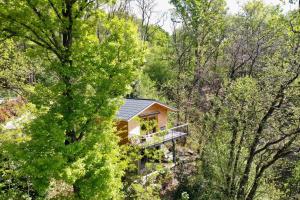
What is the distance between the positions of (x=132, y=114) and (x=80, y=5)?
44.7ft

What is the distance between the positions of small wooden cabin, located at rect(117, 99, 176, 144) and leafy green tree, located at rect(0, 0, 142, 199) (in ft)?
33.9

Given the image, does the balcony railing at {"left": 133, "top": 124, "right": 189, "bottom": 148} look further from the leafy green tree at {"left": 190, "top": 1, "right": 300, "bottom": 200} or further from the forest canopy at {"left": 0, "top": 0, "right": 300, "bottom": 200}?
the leafy green tree at {"left": 190, "top": 1, "right": 300, "bottom": 200}

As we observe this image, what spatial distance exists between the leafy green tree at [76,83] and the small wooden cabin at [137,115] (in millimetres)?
10332

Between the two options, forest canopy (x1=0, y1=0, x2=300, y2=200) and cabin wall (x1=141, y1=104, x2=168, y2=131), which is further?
cabin wall (x1=141, y1=104, x2=168, y2=131)

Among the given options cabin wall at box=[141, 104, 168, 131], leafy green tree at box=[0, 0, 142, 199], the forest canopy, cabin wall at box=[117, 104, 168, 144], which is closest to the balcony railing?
cabin wall at box=[117, 104, 168, 144]

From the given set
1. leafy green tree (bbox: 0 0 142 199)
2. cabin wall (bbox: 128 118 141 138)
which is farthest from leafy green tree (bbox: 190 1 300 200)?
leafy green tree (bbox: 0 0 142 199)

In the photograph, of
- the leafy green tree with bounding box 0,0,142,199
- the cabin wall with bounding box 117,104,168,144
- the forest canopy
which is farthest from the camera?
the cabin wall with bounding box 117,104,168,144

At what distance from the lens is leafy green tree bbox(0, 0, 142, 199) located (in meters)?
9.62

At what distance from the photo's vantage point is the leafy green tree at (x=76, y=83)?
9.62m

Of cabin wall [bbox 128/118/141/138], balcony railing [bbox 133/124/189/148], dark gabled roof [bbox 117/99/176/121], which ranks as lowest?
balcony railing [bbox 133/124/189/148]

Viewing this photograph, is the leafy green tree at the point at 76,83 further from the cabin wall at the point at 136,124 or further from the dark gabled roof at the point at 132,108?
the cabin wall at the point at 136,124

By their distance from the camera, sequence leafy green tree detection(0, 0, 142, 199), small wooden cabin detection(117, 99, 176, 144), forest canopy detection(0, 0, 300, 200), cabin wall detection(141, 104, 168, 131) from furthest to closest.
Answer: cabin wall detection(141, 104, 168, 131) < small wooden cabin detection(117, 99, 176, 144) < forest canopy detection(0, 0, 300, 200) < leafy green tree detection(0, 0, 142, 199)

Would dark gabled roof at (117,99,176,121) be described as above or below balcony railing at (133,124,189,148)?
above

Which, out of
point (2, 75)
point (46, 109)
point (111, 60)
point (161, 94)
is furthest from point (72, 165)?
point (161, 94)
